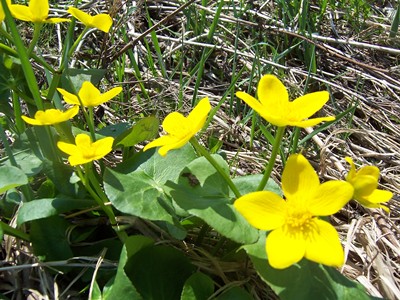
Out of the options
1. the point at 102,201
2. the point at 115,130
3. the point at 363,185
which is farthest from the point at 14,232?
the point at 363,185

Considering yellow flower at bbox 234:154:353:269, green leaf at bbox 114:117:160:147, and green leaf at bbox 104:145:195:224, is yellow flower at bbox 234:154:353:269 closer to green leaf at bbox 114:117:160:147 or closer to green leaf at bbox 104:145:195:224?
green leaf at bbox 104:145:195:224

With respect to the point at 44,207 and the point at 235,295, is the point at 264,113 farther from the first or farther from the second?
the point at 44,207

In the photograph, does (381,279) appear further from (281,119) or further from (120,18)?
(120,18)

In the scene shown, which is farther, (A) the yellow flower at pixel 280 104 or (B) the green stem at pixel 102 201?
(B) the green stem at pixel 102 201

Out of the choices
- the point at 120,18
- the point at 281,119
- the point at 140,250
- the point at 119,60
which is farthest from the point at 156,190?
the point at 120,18

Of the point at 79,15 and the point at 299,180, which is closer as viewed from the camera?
the point at 299,180

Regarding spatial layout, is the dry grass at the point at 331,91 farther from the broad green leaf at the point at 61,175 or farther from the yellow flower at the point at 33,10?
the yellow flower at the point at 33,10

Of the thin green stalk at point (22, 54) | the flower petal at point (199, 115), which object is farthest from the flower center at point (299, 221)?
the thin green stalk at point (22, 54)
